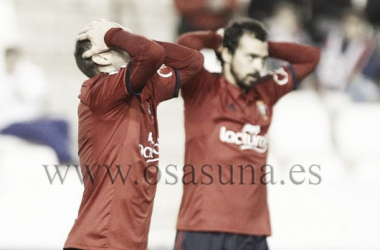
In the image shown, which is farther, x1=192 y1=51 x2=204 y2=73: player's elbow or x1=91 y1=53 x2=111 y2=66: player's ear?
x1=192 y1=51 x2=204 y2=73: player's elbow

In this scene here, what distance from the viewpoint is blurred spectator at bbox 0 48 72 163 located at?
6.72 m

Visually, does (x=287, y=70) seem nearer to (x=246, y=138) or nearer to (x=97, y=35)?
(x=246, y=138)

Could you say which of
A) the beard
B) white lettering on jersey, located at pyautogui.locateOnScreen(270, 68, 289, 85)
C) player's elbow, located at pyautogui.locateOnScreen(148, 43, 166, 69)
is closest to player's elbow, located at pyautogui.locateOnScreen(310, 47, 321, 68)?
white lettering on jersey, located at pyautogui.locateOnScreen(270, 68, 289, 85)

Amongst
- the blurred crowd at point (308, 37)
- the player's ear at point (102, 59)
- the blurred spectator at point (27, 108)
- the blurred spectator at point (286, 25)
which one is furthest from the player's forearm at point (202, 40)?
the blurred spectator at point (286, 25)

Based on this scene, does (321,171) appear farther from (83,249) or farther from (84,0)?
(83,249)

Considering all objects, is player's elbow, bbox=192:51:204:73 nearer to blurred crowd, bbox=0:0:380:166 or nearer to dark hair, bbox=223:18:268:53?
dark hair, bbox=223:18:268:53

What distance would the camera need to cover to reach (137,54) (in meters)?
3.51

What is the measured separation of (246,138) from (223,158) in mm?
162

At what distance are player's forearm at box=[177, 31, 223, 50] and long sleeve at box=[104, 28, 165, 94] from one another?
45.4 inches

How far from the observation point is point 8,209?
6012mm

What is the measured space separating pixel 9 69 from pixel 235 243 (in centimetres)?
361

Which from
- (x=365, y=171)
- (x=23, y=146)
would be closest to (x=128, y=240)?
(x=23, y=146)

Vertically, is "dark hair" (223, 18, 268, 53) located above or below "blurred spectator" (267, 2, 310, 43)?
above

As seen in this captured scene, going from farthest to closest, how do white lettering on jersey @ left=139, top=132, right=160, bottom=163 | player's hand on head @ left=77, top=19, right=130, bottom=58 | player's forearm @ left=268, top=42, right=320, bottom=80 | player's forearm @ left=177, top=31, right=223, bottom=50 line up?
player's forearm @ left=268, top=42, right=320, bottom=80 → player's forearm @ left=177, top=31, right=223, bottom=50 → white lettering on jersey @ left=139, top=132, right=160, bottom=163 → player's hand on head @ left=77, top=19, right=130, bottom=58
